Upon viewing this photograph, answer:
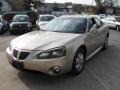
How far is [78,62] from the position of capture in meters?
5.87

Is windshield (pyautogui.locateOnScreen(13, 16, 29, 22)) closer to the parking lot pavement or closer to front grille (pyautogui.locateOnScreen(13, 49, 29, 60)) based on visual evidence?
the parking lot pavement

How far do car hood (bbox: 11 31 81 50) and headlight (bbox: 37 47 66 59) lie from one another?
118 millimetres

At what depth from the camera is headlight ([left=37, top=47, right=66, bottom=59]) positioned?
16.4ft

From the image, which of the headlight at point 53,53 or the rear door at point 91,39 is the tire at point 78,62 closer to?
the rear door at point 91,39

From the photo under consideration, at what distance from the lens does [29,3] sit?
180ft

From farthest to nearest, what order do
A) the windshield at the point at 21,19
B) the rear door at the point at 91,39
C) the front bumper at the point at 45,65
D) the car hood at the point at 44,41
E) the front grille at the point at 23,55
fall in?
the windshield at the point at 21,19
the rear door at the point at 91,39
the car hood at the point at 44,41
the front grille at the point at 23,55
the front bumper at the point at 45,65

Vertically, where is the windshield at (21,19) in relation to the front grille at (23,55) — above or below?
below

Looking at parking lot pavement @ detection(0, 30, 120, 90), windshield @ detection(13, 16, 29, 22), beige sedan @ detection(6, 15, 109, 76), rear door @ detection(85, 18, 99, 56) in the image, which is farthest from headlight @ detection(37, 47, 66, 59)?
windshield @ detection(13, 16, 29, 22)

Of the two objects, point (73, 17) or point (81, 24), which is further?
point (73, 17)

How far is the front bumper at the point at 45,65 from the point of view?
4941mm

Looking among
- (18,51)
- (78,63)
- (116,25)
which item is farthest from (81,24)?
(116,25)

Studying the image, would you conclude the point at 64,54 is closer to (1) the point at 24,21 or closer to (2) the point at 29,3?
(1) the point at 24,21

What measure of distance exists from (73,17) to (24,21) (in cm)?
1099

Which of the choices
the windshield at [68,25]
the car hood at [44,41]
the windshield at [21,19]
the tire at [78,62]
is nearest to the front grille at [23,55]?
the car hood at [44,41]
